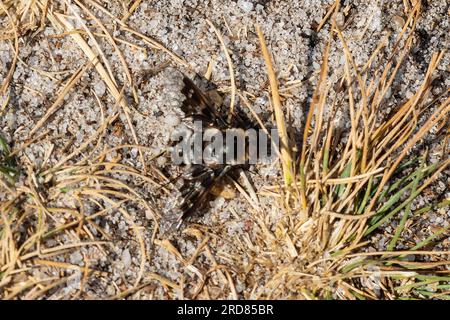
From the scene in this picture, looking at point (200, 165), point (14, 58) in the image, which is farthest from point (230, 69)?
point (14, 58)

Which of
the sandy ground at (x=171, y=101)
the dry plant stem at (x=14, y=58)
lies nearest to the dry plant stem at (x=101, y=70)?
the sandy ground at (x=171, y=101)

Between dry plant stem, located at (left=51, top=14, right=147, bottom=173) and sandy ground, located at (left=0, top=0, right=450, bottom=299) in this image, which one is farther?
dry plant stem, located at (left=51, top=14, right=147, bottom=173)

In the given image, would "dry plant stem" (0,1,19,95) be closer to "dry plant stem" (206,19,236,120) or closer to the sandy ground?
the sandy ground

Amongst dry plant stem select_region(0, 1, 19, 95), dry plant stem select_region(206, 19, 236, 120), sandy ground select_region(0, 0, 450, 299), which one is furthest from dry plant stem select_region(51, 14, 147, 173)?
dry plant stem select_region(206, 19, 236, 120)

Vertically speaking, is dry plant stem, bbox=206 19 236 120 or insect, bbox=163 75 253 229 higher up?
dry plant stem, bbox=206 19 236 120

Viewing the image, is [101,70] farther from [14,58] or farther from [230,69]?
[230,69]

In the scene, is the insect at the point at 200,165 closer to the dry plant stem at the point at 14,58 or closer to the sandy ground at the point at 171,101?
the sandy ground at the point at 171,101
